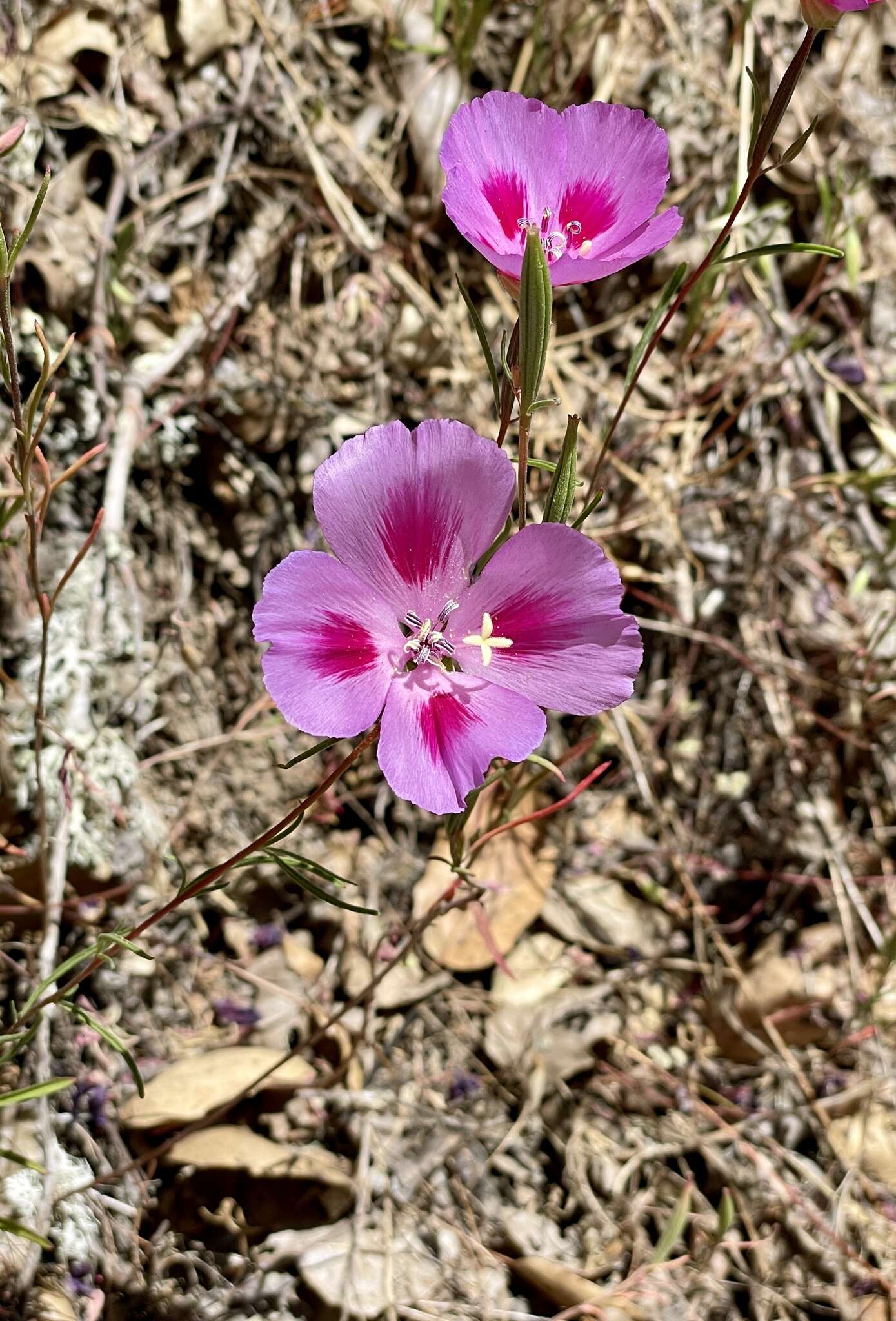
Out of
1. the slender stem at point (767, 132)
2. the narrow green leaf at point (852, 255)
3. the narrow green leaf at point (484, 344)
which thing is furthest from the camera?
the narrow green leaf at point (852, 255)

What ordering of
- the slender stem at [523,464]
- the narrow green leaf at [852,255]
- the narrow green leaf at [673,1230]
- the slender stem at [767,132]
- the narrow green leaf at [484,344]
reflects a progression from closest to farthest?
1. the slender stem at [767,132]
2. the slender stem at [523,464]
3. the narrow green leaf at [484,344]
4. the narrow green leaf at [673,1230]
5. the narrow green leaf at [852,255]

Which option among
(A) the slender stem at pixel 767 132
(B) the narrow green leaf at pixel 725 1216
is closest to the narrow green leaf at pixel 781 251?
(A) the slender stem at pixel 767 132

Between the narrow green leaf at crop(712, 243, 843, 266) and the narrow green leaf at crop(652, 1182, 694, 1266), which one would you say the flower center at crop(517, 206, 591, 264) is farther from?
the narrow green leaf at crop(652, 1182, 694, 1266)

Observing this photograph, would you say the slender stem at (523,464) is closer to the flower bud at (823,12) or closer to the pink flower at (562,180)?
the pink flower at (562,180)

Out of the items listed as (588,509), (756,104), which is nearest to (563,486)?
(588,509)

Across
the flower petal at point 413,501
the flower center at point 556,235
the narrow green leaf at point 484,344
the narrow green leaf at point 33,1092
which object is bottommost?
the narrow green leaf at point 33,1092

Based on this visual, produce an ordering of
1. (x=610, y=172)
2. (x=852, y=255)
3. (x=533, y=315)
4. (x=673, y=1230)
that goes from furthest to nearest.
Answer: (x=852, y=255), (x=673, y=1230), (x=610, y=172), (x=533, y=315)

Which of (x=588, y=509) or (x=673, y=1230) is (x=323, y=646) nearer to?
(x=588, y=509)

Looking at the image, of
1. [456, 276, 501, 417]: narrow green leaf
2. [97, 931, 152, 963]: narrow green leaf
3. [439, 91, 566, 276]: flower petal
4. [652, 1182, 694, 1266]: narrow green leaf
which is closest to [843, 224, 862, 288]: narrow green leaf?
[439, 91, 566, 276]: flower petal

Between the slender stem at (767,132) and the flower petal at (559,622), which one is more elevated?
the slender stem at (767,132)
